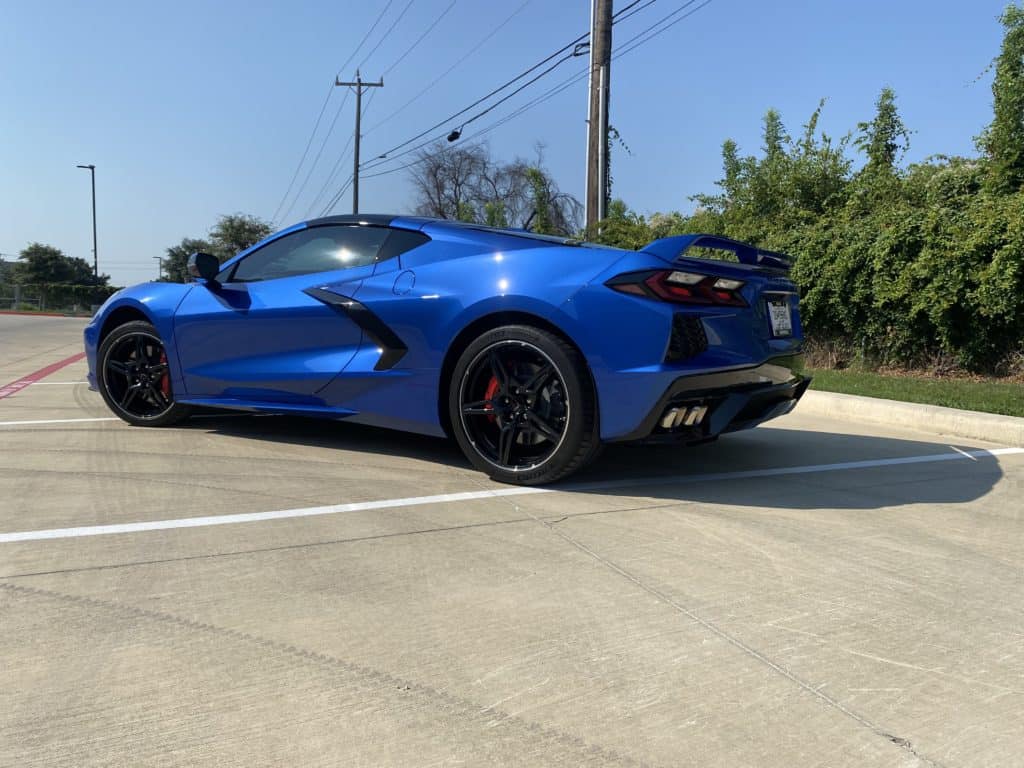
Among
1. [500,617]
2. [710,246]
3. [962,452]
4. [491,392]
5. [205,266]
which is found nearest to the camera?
[500,617]

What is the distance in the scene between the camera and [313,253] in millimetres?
4727

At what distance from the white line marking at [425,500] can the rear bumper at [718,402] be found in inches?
16.7

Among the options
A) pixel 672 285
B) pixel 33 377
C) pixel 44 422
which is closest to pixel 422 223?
pixel 672 285

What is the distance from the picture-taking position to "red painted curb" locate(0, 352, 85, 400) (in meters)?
7.41

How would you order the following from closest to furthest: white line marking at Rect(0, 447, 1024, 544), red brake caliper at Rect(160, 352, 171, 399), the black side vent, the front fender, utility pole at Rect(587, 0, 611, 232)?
white line marking at Rect(0, 447, 1024, 544) < the black side vent < the front fender < red brake caliper at Rect(160, 352, 171, 399) < utility pole at Rect(587, 0, 611, 232)

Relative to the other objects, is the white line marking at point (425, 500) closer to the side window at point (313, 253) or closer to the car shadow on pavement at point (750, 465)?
the car shadow on pavement at point (750, 465)

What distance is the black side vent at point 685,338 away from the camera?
3.49 metres

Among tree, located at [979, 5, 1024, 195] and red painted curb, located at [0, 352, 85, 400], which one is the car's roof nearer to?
red painted curb, located at [0, 352, 85, 400]

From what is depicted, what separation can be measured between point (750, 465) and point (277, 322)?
2.85 m

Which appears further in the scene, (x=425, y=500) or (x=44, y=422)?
(x=44, y=422)

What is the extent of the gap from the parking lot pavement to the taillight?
941 mm

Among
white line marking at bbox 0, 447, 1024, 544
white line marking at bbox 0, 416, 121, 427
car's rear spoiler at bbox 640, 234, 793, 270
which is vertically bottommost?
white line marking at bbox 0, 447, 1024, 544

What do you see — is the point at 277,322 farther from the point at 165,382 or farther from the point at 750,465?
the point at 750,465

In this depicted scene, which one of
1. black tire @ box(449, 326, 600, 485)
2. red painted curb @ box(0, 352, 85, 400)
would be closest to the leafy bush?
black tire @ box(449, 326, 600, 485)
